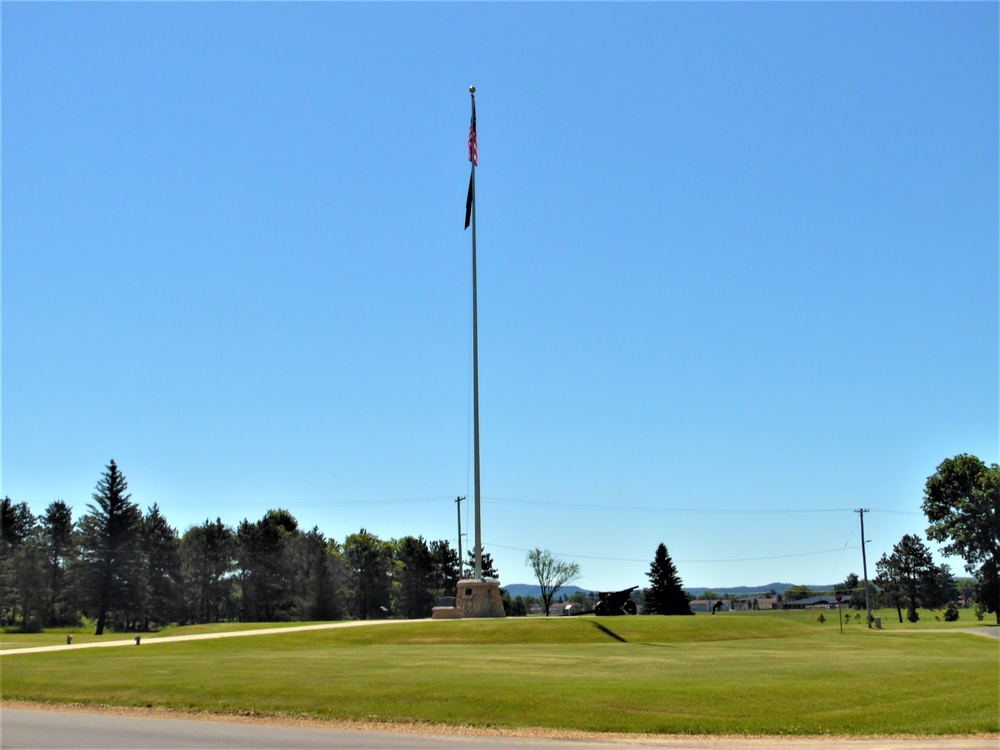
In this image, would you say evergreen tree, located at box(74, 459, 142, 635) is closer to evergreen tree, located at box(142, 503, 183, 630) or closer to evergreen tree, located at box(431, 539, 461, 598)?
evergreen tree, located at box(142, 503, 183, 630)

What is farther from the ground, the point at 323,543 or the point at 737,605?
the point at 323,543

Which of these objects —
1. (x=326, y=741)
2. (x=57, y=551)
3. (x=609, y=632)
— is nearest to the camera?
(x=326, y=741)

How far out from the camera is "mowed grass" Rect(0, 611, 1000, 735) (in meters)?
15.8

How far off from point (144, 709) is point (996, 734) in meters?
16.1

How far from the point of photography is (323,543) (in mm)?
95938

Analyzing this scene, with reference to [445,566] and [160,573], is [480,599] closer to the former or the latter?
[160,573]

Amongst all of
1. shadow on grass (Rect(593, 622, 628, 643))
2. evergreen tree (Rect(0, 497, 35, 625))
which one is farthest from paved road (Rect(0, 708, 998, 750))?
evergreen tree (Rect(0, 497, 35, 625))

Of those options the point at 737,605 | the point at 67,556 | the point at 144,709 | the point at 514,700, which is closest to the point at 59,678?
the point at 144,709

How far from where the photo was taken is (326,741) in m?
14.6

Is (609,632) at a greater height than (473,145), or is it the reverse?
(473,145)

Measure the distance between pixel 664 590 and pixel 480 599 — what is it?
1500 inches

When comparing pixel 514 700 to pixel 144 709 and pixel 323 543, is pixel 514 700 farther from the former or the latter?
pixel 323 543

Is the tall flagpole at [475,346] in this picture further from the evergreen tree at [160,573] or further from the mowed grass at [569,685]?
the evergreen tree at [160,573]

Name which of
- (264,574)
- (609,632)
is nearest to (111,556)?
(264,574)
